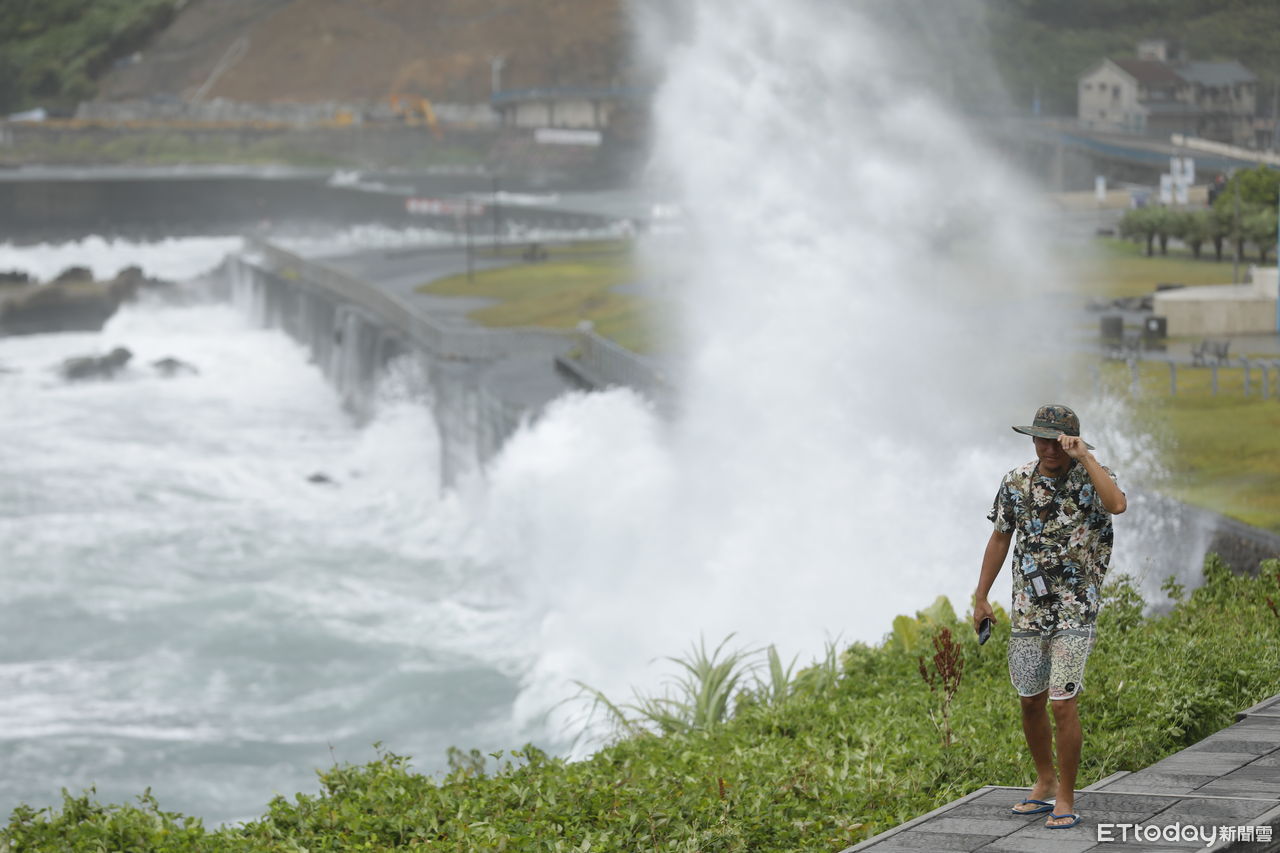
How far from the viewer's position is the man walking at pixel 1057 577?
21.5 feet

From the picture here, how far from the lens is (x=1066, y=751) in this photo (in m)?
6.59

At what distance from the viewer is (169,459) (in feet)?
140

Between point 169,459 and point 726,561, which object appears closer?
point 726,561

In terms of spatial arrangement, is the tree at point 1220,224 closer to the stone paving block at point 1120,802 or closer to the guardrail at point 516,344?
the guardrail at point 516,344

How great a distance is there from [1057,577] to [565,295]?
43.9 meters

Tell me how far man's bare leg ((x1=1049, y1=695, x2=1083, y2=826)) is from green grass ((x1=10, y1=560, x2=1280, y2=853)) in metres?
1.10

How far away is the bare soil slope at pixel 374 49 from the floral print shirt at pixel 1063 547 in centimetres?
17327

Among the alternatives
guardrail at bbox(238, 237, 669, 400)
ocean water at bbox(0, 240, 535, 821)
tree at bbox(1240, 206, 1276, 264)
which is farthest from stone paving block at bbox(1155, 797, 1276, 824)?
tree at bbox(1240, 206, 1276, 264)

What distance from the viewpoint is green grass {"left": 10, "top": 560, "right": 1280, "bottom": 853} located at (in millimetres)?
7617

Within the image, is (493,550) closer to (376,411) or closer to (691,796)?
(376,411)

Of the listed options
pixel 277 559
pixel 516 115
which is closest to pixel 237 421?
pixel 277 559

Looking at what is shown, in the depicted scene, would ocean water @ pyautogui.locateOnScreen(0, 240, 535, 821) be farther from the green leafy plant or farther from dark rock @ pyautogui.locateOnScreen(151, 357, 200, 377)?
the green leafy plant

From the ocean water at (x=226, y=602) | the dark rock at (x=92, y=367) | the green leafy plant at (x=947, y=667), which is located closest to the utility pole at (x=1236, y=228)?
the ocean water at (x=226, y=602)

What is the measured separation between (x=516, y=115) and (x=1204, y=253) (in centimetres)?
13530
